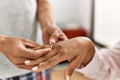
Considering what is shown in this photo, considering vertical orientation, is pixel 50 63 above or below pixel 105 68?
above

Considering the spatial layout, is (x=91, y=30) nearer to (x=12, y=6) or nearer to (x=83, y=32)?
(x=83, y=32)

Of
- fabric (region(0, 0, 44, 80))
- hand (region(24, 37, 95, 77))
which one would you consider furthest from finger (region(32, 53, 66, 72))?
fabric (region(0, 0, 44, 80))

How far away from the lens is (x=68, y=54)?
709 millimetres

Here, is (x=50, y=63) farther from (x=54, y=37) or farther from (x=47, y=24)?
(x=47, y=24)

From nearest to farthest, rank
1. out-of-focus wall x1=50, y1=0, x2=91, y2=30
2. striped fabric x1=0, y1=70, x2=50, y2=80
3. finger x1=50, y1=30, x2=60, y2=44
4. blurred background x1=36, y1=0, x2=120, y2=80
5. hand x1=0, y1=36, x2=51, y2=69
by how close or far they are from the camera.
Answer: hand x1=0, y1=36, x2=51, y2=69 < finger x1=50, y1=30, x2=60, y2=44 < striped fabric x1=0, y1=70, x2=50, y2=80 < blurred background x1=36, y1=0, x2=120, y2=80 < out-of-focus wall x1=50, y1=0, x2=91, y2=30

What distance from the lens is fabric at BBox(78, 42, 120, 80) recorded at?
2.71 feet

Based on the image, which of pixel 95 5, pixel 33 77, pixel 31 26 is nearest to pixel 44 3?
pixel 31 26

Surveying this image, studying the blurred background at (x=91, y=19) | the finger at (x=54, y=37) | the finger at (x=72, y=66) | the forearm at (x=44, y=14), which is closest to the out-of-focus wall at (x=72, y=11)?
the blurred background at (x=91, y=19)

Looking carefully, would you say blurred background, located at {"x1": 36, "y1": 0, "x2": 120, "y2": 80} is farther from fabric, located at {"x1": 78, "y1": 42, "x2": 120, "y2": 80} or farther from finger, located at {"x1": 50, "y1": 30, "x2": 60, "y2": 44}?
finger, located at {"x1": 50, "y1": 30, "x2": 60, "y2": 44}

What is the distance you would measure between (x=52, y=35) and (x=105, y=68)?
0.79 feet

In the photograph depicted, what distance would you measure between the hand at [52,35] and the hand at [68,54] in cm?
6

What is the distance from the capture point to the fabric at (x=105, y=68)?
0.83m

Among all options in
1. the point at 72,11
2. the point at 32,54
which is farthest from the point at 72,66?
the point at 72,11

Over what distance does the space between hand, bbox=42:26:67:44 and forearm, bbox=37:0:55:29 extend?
1.3 inches
